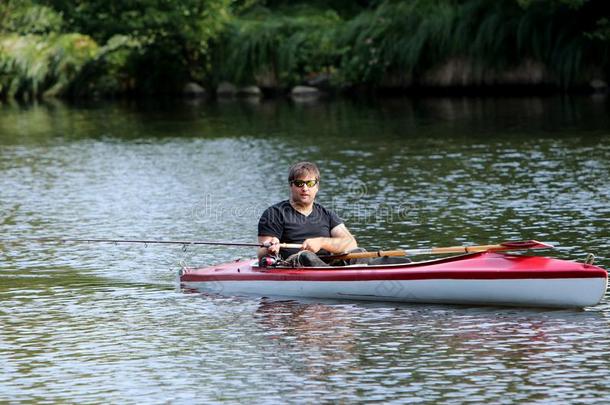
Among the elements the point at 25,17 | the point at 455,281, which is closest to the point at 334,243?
the point at 455,281

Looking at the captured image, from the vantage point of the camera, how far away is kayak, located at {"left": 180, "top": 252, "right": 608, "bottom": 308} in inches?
460

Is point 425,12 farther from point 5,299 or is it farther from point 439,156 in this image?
point 5,299

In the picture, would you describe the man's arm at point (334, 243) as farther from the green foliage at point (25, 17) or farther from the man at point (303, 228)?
the green foliage at point (25, 17)

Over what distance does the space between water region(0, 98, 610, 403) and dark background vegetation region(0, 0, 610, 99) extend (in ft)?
15.4

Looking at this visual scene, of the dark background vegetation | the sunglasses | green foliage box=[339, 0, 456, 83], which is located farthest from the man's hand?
green foliage box=[339, 0, 456, 83]

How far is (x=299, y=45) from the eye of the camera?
45.7 metres

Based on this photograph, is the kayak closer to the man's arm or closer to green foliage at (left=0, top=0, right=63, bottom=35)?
the man's arm

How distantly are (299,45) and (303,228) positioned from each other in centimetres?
3327

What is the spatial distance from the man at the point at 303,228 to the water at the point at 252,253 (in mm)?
507

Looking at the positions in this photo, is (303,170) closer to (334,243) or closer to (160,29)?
(334,243)

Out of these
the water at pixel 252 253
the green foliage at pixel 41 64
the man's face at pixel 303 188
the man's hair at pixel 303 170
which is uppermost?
the green foliage at pixel 41 64

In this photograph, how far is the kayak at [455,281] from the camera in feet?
→ 38.3

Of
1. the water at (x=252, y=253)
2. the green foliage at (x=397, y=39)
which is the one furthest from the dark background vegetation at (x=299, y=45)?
the water at (x=252, y=253)

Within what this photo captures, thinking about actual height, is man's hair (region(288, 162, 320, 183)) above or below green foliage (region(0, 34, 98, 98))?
below
